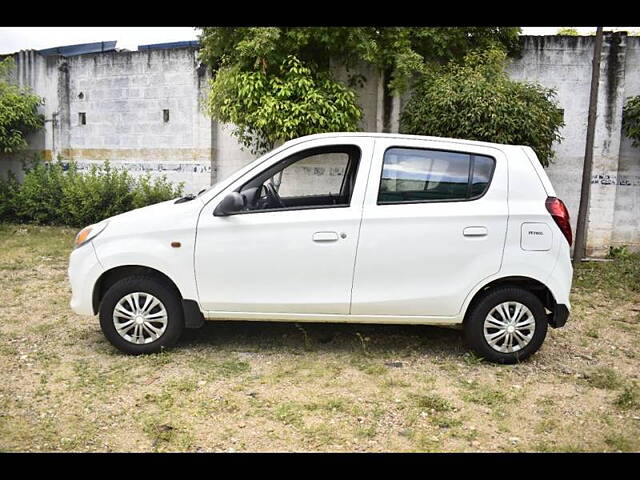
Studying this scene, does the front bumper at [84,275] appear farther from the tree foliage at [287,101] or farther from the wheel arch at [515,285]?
the tree foliage at [287,101]

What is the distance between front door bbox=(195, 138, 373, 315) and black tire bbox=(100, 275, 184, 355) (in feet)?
0.83

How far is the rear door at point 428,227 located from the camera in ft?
15.1

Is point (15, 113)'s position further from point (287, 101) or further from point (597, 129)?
point (597, 129)

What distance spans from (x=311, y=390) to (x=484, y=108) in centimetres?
549

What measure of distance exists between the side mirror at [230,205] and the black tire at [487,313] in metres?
2.05

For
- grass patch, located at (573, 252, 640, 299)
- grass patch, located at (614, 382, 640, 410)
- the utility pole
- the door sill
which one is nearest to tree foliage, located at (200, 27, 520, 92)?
the utility pole

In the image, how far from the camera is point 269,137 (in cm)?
948

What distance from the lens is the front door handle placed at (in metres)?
4.61

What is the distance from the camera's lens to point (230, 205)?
15.1 ft

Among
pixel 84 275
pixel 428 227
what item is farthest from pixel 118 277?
pixel 428 227

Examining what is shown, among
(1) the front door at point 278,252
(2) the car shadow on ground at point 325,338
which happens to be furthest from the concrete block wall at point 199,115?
(1) the front door at point 278,252
